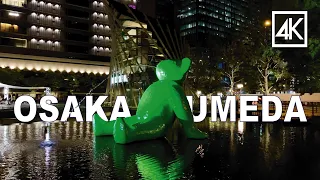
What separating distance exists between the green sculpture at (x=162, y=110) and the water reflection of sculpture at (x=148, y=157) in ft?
0.99

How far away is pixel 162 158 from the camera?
25.4 feet

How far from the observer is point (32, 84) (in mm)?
53750

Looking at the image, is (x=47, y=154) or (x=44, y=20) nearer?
(x=47, y=154)

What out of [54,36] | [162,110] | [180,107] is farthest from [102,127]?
[54,36]

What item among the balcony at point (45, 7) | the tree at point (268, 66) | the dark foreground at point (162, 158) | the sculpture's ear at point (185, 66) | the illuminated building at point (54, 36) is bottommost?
the dark foreground at point (162, 158)

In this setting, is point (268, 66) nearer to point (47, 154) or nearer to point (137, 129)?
point (137, 129)

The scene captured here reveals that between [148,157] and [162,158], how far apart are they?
1.09ft

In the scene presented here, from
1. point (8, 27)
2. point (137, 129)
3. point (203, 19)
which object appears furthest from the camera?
point (203, 19)

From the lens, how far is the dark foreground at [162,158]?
20.5 ft

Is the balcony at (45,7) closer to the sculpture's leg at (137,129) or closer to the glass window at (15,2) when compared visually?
the glass window at (15,2)

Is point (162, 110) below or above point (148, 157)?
above

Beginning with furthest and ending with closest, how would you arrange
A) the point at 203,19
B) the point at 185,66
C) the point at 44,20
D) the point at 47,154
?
the point at 203,19
the point at 44,20
the point at 185,66
the point at 47,154

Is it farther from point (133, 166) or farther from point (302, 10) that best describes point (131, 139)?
point (302, 10)

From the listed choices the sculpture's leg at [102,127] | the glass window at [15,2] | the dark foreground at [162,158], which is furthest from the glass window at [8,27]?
the sculpture's leg at [102,127]
